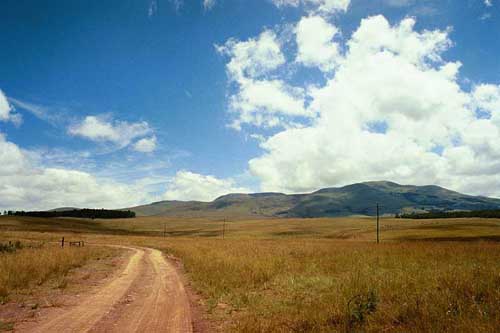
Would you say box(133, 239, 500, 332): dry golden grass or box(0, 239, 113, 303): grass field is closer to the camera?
box(133, 239, 500, 332): dry golden grass

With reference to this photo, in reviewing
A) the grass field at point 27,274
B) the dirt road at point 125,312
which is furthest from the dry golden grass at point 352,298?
the grass field at point 27,274

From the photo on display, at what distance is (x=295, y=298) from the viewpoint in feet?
40.9

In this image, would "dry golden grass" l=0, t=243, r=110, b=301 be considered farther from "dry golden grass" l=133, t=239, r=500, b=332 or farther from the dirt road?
"dry golden grass" l=133, t=239, r=500, b=332

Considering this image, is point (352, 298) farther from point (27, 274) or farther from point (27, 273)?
point (27, 273)

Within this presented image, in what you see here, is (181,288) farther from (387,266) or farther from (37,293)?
(387,266)

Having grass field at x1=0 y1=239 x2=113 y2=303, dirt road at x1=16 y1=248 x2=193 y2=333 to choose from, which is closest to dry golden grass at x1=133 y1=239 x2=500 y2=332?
dirt road at x1=16 y1=248 x2=193 y2=333

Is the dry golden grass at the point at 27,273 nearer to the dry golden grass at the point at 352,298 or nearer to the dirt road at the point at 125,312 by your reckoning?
the dirt road at the point at 125,312

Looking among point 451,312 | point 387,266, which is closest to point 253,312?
point 451,312

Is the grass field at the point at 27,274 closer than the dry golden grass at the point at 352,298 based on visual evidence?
No

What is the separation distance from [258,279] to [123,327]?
27.3 ft

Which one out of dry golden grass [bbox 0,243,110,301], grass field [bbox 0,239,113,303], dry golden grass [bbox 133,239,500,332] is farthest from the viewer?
dry golden grass [bbox 0,243,110,301]

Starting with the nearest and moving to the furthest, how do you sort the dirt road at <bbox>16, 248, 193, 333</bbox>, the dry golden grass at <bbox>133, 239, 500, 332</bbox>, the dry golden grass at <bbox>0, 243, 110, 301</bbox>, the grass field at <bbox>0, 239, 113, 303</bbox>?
the dry golden grass at <bbox>133, 239, 500, 332</bbox> → the dirt road at <bbox>16, 248, 193, 333</bbox> → the grass field at <bbox>0, 239, 113, 303</bbox> → the dry golden grass at <bbox>0, 243, 110, 301</bbox>

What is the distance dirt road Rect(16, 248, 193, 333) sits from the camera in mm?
9023

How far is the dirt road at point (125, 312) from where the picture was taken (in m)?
9.02
